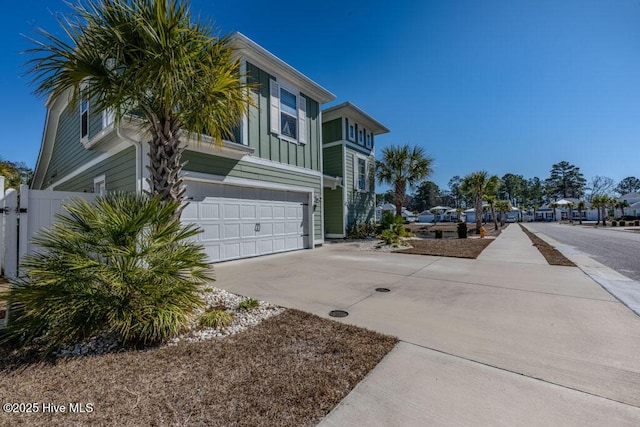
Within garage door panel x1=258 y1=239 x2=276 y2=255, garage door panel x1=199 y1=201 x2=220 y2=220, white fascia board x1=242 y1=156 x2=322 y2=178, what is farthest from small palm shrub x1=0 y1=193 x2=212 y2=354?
garage door panel x1=258 y1=239 x2=276 y2=255

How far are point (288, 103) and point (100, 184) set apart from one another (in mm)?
6535

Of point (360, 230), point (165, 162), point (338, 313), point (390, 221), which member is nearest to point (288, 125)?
point (165, 162)

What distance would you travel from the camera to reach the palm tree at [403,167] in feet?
51.0

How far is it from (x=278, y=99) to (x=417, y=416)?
9.42 m

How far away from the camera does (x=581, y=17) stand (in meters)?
7.11

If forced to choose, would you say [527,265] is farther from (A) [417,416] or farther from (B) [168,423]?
(B) [168,423]

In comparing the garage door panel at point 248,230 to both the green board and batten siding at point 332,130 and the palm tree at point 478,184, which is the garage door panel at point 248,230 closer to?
the green board and batten siding at point 332,130

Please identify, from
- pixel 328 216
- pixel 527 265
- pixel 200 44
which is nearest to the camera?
pixel 200 44

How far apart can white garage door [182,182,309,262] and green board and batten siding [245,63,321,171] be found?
1267mm

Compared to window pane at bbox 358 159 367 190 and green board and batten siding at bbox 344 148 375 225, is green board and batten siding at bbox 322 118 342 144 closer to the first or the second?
green board and batten siding at bbox 344 148 375 225

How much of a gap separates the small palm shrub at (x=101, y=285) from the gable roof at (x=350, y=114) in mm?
11755

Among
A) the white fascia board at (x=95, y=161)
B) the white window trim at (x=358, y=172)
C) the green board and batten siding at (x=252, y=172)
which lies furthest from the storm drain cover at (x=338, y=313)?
the white window trim at (x=358, y=172)

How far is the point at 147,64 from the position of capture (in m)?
3.44

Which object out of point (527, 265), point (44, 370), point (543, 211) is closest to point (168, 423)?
point (44, 370)
